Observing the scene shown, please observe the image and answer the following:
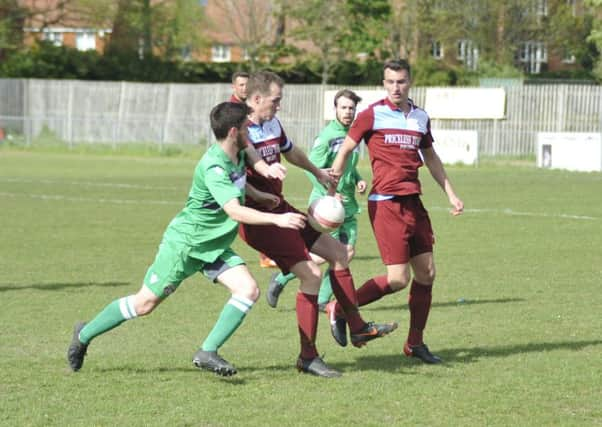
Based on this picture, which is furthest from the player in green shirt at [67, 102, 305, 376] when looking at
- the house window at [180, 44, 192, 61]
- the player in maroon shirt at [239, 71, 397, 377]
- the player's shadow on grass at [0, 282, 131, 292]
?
the house window at [180, 44, 192, 61]

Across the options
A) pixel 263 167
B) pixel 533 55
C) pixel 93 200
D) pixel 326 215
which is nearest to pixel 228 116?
pixel 263 167

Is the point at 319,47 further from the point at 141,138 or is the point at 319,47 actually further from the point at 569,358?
the point at 569,358

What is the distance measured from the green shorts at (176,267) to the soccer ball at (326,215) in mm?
620

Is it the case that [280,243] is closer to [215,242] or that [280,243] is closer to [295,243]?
[295,243]

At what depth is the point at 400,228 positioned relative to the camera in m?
7.93

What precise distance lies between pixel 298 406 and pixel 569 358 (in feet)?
7.45

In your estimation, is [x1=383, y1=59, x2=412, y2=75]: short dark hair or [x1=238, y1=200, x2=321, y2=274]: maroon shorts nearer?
[x1=238, y1=200, x2=321, y2=274]: maroon shorts

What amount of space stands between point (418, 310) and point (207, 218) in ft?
5.70

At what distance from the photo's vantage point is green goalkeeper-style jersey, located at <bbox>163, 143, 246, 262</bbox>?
7184 mm

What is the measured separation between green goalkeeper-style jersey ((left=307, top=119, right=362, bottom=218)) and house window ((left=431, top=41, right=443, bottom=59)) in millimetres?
49106

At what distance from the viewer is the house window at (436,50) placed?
199ft

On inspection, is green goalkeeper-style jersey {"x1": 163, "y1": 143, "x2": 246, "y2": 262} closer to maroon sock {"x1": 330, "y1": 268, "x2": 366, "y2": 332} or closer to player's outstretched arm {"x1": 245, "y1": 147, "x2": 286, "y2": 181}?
player's outstretched arm {"x1": 245, "y1": 147, "x2": 286, "y2": 181}

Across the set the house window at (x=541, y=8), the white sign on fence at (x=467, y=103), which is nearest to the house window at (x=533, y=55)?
the house window at (x=541, y=8)

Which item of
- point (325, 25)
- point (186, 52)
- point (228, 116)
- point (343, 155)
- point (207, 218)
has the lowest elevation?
point (207, 218)
